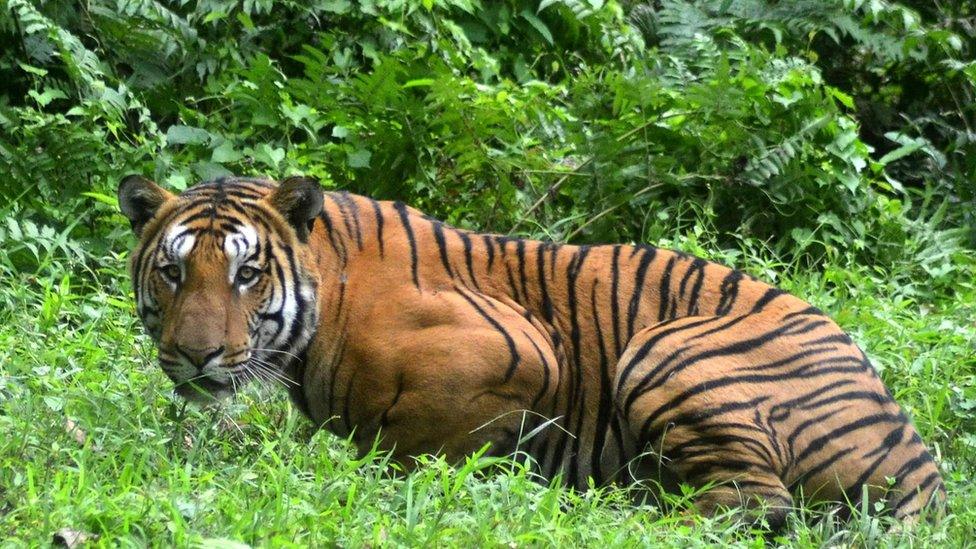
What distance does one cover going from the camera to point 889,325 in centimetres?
621

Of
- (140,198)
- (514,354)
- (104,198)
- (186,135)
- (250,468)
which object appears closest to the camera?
(250,468)

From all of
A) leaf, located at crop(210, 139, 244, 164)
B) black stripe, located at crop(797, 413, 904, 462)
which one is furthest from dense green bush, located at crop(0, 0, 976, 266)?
black stripe, located at crop(797, 413, 904, 462)

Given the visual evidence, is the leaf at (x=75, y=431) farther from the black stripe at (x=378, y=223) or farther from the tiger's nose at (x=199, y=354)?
the black stripe at (x=378, y=223)

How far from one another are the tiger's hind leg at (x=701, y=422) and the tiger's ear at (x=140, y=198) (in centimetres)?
174

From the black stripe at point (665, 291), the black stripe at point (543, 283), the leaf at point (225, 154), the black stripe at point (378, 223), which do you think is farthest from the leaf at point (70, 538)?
the leaf at point (225, 154)

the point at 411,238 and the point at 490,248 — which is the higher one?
the point at 411,238

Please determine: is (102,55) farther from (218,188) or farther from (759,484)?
(759,484)

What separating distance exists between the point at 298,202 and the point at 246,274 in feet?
1.04

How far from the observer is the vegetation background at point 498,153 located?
5.33m

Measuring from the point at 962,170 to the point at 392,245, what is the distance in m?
5.09

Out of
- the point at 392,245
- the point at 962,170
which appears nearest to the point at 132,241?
the point at 392,245

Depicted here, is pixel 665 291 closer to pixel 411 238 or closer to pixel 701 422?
pixel 701 422

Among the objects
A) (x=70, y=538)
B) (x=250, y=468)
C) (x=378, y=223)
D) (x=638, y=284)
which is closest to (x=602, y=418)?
(x=638, y=284)

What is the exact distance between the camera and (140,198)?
4707mm
